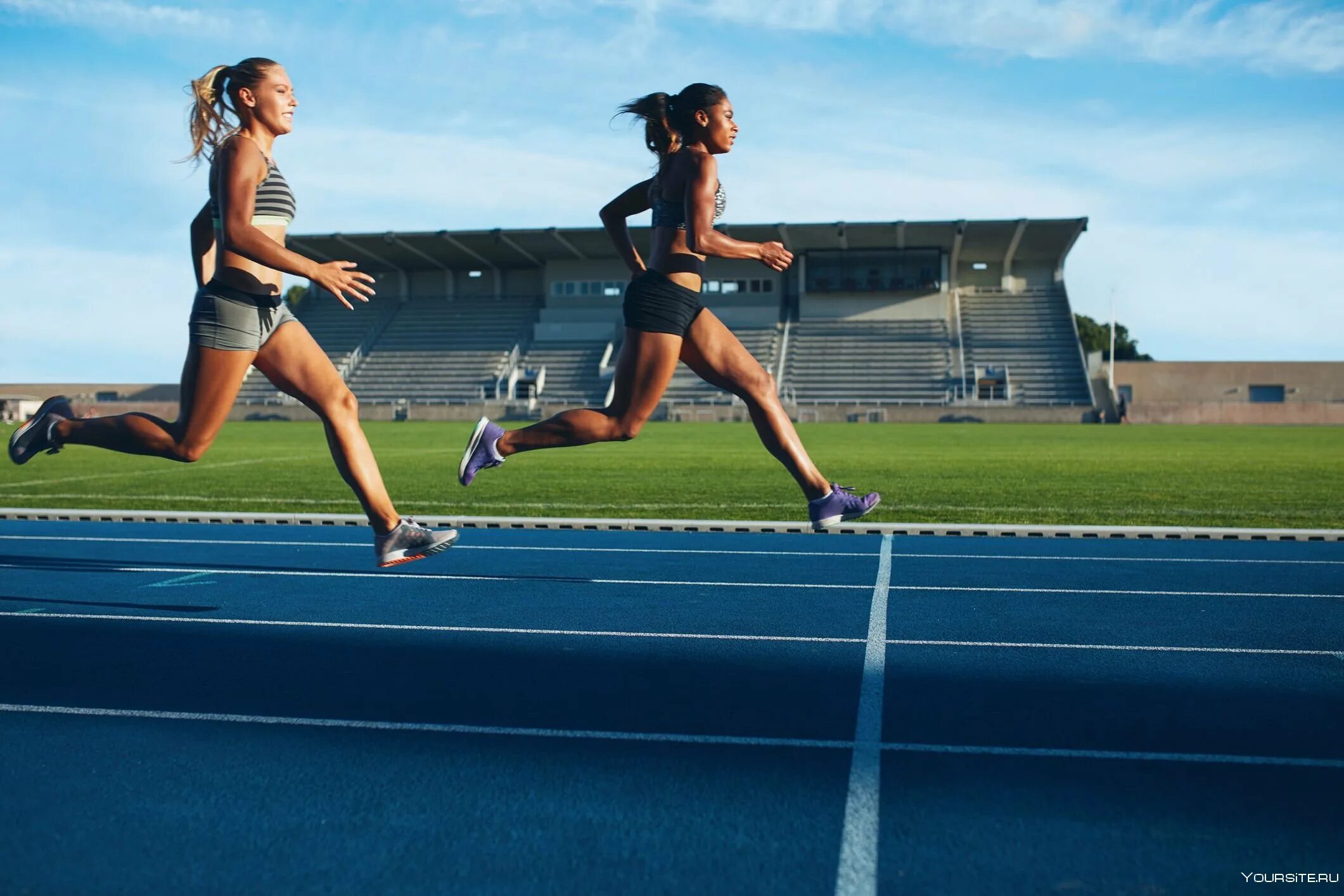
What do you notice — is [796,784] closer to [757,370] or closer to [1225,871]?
[1225,871]

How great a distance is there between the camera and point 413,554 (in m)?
5.06

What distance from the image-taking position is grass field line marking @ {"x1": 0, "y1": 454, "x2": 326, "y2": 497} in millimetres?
13805

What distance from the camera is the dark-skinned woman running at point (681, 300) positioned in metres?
4.68

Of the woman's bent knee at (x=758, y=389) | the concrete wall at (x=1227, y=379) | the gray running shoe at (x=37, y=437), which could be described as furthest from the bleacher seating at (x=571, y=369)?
the woman's bent knee at (x=758, y=389)

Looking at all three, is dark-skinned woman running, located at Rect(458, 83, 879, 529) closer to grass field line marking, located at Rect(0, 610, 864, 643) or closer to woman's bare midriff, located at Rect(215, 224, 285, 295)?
grass field line marking, located at Rect(0, 610, 864, 643)

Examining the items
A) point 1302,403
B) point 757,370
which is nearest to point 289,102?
point 757,370

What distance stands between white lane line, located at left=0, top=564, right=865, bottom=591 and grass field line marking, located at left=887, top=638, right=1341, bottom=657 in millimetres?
1378

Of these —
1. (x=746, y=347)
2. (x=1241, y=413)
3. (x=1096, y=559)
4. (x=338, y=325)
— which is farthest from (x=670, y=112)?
(x=338, y=325)

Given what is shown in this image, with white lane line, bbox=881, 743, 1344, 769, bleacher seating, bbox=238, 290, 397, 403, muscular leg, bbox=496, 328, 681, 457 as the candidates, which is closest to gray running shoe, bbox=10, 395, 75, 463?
muscular leg, bbox=496, 328, 681, 457

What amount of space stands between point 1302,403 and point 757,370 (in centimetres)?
4955

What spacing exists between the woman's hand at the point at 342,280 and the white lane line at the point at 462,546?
332 centimetres

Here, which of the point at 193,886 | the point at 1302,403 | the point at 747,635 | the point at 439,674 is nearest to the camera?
the point at 193,886

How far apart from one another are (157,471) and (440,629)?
12403 mm

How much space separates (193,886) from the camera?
7.38 feet
